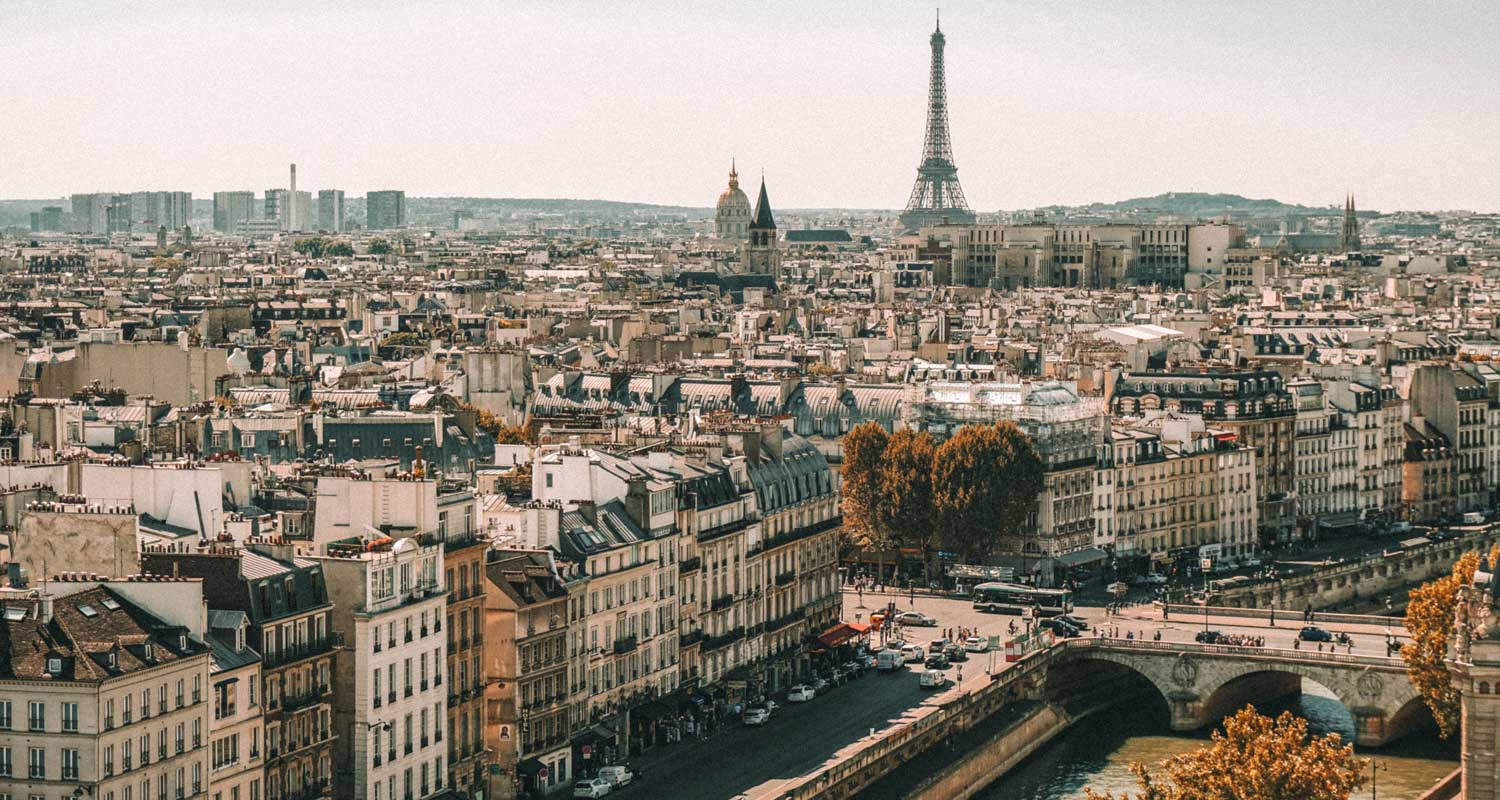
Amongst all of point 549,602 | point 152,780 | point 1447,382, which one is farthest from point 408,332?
point 152,780

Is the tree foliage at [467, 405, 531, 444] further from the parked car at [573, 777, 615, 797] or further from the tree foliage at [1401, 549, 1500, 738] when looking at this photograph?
the tree foliage at [1401, 549, 1500, 738]

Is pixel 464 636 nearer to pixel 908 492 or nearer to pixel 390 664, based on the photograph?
pixel 390 664

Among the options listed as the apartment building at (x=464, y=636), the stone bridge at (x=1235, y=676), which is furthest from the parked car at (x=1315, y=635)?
the apartment building at (x=464, y=636)

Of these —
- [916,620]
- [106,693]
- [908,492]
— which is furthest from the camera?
[908,492]

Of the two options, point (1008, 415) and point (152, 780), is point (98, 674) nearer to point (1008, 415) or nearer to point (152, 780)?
point (152, 780)

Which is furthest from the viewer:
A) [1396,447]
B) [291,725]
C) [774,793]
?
[1396,447]

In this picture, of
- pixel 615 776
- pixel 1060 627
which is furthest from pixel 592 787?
pixel 1060 627
